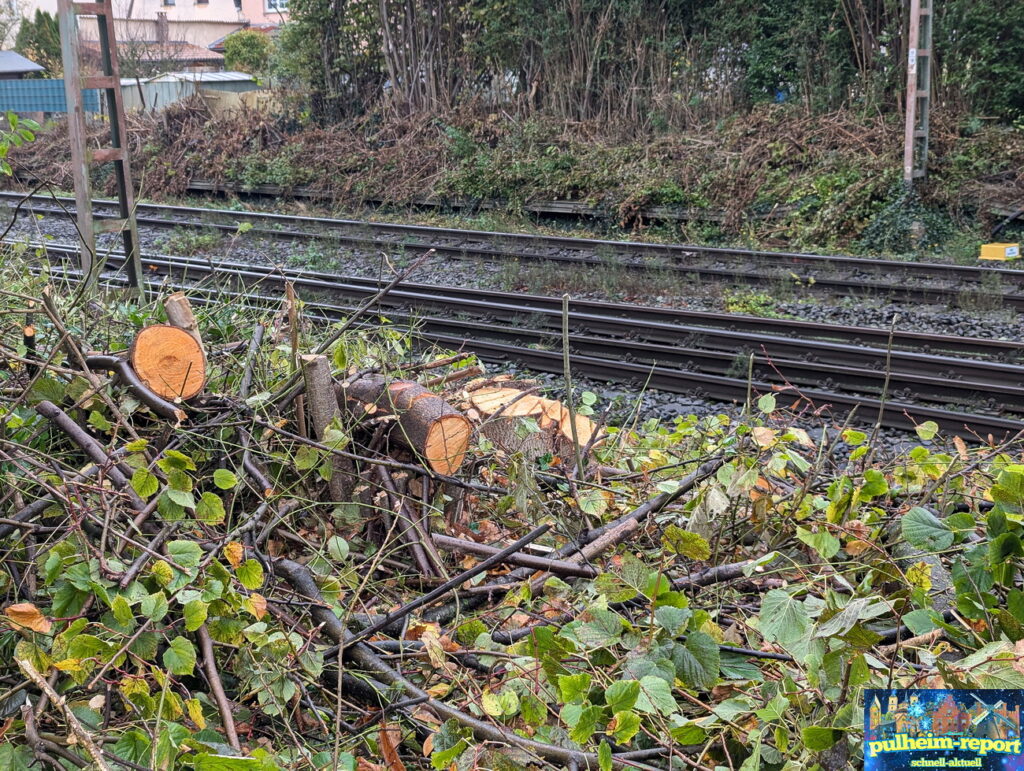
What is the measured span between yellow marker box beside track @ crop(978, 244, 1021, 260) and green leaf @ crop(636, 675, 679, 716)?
12.1 metres

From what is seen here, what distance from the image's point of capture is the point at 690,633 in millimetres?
2328

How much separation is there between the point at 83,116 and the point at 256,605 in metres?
7.73

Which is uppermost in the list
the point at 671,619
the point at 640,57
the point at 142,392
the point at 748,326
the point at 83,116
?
the point at 640,57

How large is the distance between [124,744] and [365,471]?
1436mm

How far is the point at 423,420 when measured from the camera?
126 inches

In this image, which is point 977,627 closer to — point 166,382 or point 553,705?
point 553,705

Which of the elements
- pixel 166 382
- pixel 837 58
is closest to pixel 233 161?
pixel 837 58

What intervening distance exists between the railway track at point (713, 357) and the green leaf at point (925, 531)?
13.9 ft

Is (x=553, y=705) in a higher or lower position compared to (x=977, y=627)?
lower

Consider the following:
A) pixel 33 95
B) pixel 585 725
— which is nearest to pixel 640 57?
pixel 33 95

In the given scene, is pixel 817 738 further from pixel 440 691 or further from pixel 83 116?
pixel 83 116

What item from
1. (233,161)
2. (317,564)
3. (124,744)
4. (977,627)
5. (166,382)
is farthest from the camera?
(233,161)

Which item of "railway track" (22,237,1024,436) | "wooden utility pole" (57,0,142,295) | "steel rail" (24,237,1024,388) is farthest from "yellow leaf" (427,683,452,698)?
"wooden utility pole" (57,0,142,295)

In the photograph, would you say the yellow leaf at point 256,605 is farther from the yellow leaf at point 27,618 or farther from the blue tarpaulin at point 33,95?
the blue tarpaulin at point 33,95
